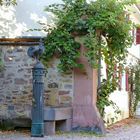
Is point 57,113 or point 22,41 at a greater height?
point 22,41

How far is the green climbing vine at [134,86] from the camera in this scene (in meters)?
19.7

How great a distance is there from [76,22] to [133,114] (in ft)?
29.7

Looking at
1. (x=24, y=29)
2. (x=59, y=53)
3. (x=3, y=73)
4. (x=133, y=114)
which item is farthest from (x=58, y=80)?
(x=133, y=114)

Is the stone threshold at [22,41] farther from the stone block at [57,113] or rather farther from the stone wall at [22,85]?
the stone block at [57,113]

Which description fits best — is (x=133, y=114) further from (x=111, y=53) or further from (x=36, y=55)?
(x=36, y=55)

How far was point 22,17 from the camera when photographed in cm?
1453

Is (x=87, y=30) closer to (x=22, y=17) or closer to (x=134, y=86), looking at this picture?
(x=22, y=17)

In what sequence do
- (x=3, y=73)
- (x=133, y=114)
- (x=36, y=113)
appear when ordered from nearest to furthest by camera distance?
(x=36, y=113)
(x=3, y=73)
(x=133, y=114)

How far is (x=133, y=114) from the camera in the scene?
20.3m

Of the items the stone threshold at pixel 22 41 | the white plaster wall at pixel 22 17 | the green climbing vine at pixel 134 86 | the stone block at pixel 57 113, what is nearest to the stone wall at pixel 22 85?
the stone threshold at pixel 22 41

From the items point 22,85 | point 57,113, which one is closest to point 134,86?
point 22,85

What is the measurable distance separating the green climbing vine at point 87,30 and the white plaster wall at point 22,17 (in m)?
1.56

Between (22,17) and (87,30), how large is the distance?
309 centimetres

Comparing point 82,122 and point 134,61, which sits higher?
point 134,61
